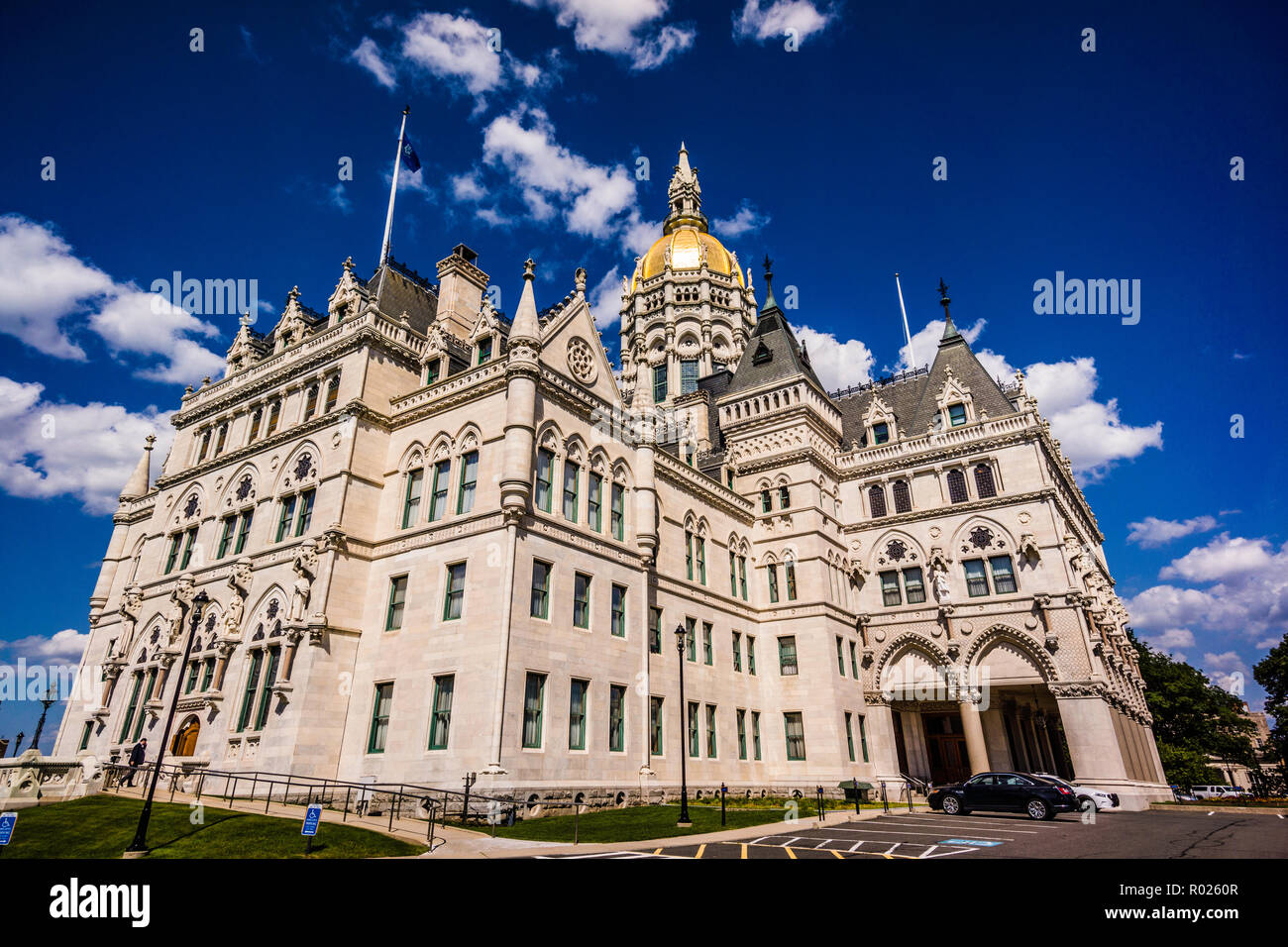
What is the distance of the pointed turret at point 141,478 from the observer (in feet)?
134

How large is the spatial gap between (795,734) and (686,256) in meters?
55.0

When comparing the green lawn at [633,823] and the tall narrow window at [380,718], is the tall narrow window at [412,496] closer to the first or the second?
the tall narrow window at [380,718]

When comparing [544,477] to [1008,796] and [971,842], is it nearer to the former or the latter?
[971,842]

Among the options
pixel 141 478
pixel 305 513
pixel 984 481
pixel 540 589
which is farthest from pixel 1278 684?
pixel 141 478

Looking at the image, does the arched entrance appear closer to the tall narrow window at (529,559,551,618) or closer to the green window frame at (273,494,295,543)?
the green window frame at (273,494,295,543)

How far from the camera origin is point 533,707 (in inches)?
950

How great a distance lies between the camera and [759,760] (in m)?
35.5

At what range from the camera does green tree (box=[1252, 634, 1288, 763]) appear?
185 feet

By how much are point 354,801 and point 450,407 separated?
14.8 m

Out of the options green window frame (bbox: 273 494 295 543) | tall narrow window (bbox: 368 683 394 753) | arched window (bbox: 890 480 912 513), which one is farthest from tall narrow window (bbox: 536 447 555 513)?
arched window (bbox: 890 480 912 513)

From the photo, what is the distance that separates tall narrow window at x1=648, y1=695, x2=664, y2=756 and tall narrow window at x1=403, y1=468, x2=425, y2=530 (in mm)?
12122

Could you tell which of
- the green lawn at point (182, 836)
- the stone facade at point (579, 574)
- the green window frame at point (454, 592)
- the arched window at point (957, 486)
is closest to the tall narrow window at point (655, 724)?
the stone facade at point (579, 574)
